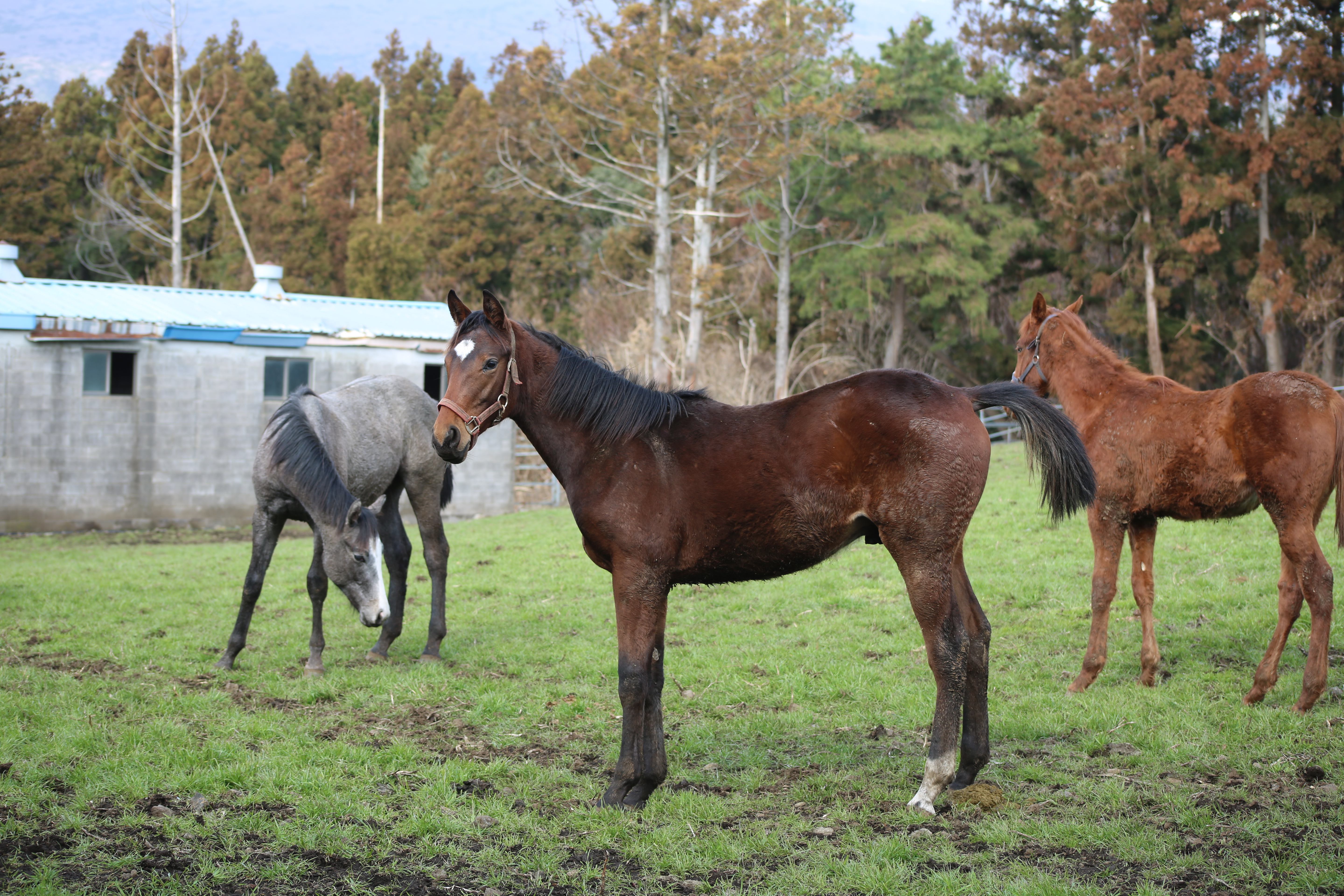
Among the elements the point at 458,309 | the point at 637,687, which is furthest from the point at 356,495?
the point at 637,687

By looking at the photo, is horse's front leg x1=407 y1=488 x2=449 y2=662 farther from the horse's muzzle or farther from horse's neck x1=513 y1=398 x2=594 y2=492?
the horse's muzzle

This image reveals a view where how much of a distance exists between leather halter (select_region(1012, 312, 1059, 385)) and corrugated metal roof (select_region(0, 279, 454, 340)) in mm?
12422

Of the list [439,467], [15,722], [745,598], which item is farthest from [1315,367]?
[15,722]

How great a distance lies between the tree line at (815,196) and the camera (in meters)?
22.6

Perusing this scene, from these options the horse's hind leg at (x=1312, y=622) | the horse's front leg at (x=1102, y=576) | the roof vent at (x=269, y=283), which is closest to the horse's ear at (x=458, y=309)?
the horse's front leg at (x=1102, y=576)

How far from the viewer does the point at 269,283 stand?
21531mm

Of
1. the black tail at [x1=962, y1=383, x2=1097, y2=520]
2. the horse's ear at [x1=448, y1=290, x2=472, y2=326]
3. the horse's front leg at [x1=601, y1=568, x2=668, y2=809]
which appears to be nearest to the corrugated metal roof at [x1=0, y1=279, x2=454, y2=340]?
the horse's ear at [x1=448, y1=290, x2=472, y2=326]

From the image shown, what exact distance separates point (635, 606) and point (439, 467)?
167 inches

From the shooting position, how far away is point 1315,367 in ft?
85.1

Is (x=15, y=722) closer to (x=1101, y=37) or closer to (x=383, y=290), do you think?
(x=1101, y=37)

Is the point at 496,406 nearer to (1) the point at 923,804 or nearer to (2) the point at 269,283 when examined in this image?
(1) the point at 923,804

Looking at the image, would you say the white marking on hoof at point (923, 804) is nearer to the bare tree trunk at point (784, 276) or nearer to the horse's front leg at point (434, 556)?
the horse's front leg at point (434, 556)

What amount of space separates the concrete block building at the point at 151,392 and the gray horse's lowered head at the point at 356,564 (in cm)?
928

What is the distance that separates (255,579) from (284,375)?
40.0 ft
